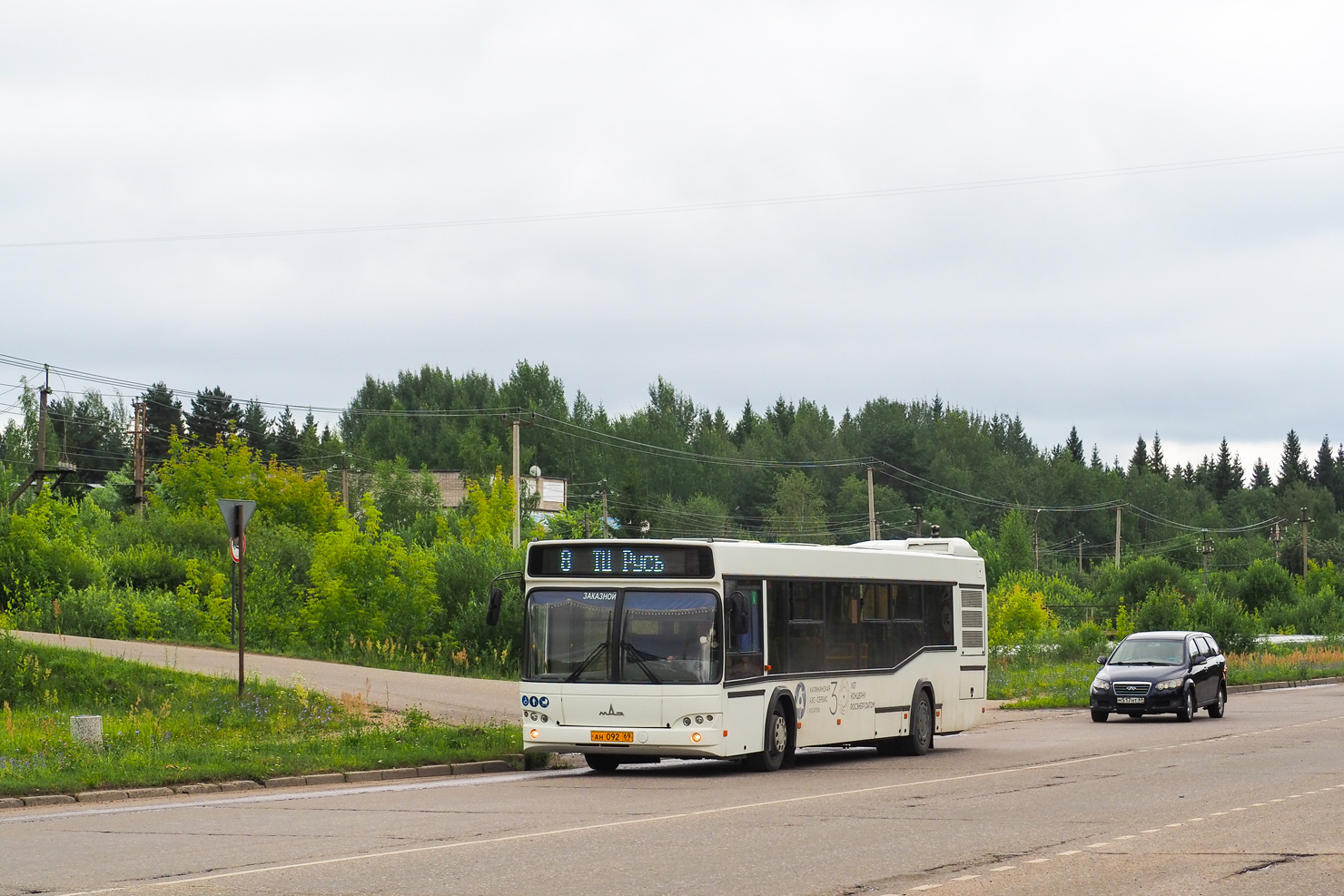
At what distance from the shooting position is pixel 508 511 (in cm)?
5734

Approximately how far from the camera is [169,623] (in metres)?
38.7

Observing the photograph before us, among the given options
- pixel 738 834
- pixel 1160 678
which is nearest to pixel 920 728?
pixel 1160 678

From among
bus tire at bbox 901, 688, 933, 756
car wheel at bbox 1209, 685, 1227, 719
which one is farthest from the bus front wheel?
car wheel at bbox 1209, 685, 1227, 719

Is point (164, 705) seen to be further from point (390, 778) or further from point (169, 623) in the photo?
point (169, 623)

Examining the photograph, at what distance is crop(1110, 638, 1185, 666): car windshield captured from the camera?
31.8m

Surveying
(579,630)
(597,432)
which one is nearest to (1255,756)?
(579,630)

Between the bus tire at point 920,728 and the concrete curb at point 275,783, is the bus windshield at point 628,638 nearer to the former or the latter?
the concrete curb at point 275,783

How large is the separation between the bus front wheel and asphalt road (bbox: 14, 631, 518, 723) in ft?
16.3

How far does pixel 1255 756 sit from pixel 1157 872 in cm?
1244

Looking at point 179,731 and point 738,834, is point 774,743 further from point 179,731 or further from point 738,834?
point 179,731

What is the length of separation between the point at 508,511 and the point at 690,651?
3945 cm

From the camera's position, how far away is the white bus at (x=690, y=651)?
1825 cm

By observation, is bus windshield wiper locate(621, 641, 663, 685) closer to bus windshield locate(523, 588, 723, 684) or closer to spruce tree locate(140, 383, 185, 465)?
bus windshield locate(523, 588, 723, 684)

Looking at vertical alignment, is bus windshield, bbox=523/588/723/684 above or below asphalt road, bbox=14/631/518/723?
above
